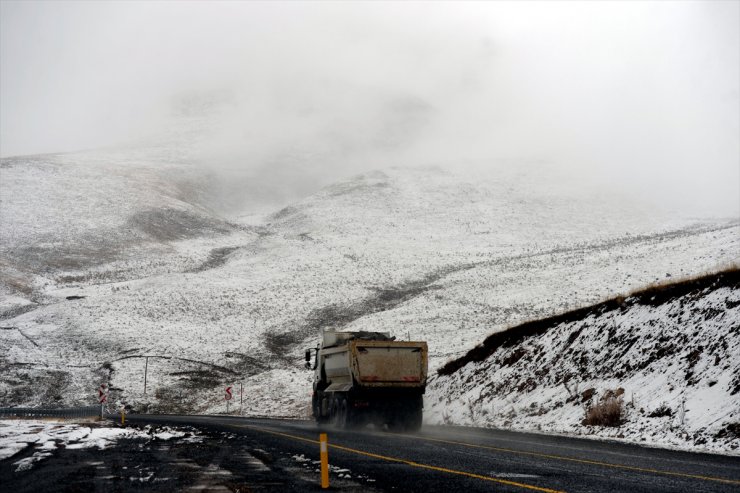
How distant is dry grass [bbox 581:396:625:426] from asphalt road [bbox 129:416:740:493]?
5.45 ft

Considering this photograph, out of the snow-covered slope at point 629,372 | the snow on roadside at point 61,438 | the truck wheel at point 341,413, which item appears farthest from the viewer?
the truck wheel at point 341,413

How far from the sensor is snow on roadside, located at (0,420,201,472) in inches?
555

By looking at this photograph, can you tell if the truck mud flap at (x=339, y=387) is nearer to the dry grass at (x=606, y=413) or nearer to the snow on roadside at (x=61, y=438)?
the snow on roadside at (x=61, y=438)

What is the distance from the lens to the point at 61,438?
58.0 feet

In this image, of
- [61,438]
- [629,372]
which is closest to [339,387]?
[61,438]

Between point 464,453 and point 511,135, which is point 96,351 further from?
point 511,135

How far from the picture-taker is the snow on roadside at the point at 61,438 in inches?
555

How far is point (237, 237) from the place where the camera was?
104 meters

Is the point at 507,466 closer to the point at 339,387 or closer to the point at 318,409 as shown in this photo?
the point at 339,387

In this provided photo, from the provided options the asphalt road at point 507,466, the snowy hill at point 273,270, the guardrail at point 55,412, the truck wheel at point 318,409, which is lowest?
the guardrail at point 55,412

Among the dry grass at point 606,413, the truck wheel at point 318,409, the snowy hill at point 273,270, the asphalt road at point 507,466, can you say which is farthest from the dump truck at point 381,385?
the snowy hill at point 273,270

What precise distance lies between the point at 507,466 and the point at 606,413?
7.71 meters

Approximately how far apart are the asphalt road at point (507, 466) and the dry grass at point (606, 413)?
1.66 m

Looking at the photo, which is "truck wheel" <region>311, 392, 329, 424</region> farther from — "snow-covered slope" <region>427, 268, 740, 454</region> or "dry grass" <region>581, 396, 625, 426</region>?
"dry grass" <region>581, 396, 625, 426</region>
